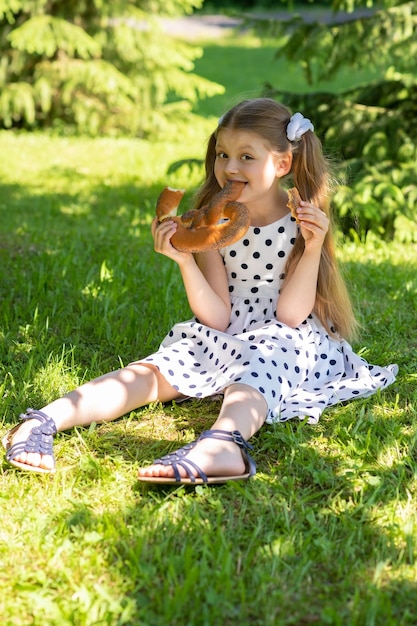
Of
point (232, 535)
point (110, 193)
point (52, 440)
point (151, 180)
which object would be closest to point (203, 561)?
point (232, 535)

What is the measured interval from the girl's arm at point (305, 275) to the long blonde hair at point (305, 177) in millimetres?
107

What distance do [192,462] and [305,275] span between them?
92 centimetres

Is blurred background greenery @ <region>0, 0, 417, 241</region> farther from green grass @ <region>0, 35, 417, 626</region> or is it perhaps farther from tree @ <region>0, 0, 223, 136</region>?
green grass @ <region>0, 35, 417, 626</region>

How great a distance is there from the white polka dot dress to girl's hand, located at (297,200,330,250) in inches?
7.8

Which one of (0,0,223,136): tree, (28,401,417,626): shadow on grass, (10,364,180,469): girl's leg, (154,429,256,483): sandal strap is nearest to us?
(28,401,417,626): shadow on grass

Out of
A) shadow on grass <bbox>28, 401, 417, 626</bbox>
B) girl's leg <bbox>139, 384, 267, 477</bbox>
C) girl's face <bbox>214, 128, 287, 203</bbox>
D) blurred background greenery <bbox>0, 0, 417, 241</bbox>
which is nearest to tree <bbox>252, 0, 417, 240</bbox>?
blurred background greenery <bbox>0, 0, 417, 241</bbox>

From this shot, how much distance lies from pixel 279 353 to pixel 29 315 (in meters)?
1.49

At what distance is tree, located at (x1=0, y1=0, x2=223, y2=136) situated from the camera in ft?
29.8

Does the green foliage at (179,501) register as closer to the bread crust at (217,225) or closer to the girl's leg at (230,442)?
the girl's leg at (230,442)

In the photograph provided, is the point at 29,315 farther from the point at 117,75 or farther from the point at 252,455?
the point at 117,75

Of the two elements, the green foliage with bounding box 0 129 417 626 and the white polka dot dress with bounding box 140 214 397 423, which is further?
the white polka dot dress with bounding box 140 214 397 423

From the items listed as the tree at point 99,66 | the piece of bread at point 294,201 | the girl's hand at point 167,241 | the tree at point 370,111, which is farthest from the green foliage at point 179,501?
the tree at point 99,66

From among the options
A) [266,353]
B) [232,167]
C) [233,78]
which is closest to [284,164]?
[232,167]

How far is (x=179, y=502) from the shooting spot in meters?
2.41
